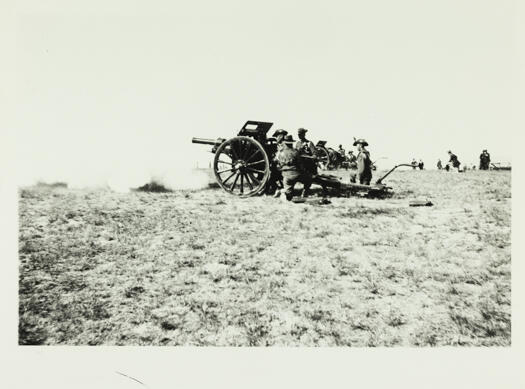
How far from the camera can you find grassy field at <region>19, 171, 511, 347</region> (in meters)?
3.62

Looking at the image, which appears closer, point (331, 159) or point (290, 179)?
point (290, 179)

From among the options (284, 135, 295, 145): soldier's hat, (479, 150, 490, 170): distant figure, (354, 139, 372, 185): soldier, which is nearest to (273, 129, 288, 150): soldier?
(284, 135, 295, 145): soldier's hat

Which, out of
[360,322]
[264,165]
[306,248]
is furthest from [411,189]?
[360,322]

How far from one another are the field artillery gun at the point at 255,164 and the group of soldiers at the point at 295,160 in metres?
0.17

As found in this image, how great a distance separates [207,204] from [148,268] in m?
2.25

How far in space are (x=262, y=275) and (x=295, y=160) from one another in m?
3.19

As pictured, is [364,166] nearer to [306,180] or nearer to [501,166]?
[306,180]

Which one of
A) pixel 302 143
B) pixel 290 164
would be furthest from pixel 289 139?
pixel 290 164

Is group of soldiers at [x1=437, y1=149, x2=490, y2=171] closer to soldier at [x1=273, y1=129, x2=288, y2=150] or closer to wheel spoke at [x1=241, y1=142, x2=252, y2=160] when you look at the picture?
soldier at [x1=273, y1=129, x2=288, y2=150]

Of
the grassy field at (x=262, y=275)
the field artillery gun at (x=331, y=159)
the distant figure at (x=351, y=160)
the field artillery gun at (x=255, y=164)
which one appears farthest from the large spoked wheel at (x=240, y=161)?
the distant figure at (x=351, y=160)

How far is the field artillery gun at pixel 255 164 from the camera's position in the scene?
7195 millimetres

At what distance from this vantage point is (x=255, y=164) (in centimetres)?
755

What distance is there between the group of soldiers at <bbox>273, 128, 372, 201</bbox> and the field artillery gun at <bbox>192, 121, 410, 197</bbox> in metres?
0.17
